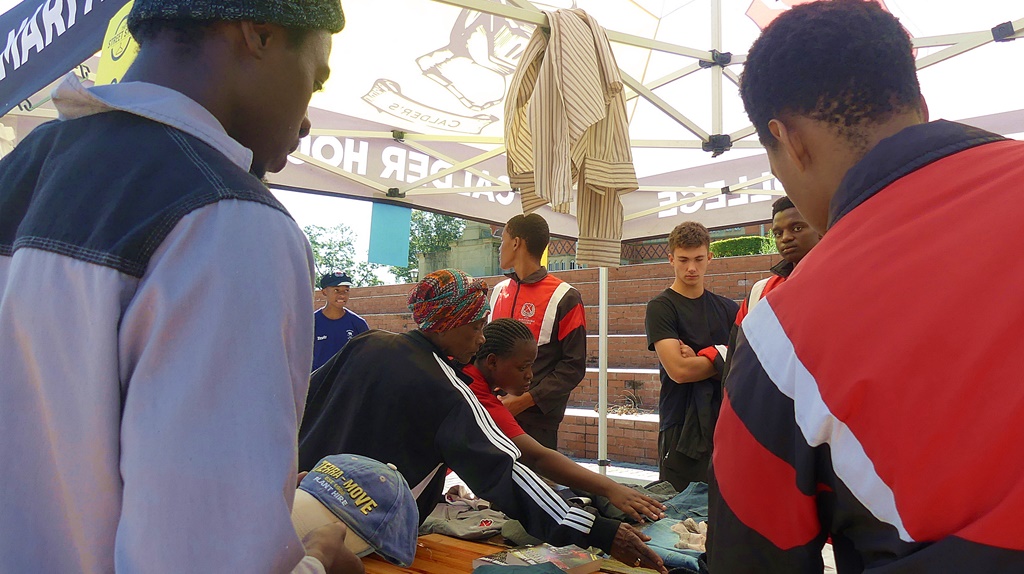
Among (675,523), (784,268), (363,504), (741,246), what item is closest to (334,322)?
(784,268)

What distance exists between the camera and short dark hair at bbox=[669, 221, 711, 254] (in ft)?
12.1

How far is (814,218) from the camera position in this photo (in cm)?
112

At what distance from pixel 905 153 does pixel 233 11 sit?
83cm

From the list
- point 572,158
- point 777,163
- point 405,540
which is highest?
point 572,158

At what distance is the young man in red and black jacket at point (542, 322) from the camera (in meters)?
3.75

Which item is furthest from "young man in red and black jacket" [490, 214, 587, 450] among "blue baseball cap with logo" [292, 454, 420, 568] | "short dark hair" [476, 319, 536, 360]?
"blue baseball cap with logo" [292, 454, 420, 568]

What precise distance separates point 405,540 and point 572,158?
7.53 ft

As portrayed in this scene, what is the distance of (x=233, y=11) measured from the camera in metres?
0.74

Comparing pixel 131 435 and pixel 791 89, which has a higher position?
pixel 791 89

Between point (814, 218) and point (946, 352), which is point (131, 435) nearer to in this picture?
point (946, 352)

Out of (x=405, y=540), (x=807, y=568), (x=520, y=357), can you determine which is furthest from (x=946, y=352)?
(x=520, y=357)

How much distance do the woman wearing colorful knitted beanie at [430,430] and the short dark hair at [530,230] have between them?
183 cm

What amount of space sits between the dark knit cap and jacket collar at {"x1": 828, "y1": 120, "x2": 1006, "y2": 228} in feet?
2.38

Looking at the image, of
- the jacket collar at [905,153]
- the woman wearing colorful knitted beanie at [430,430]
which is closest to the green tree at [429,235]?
the woman wearing colorful knitted beanie at [430,430]
